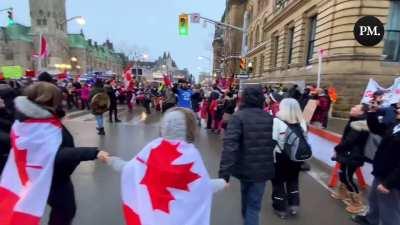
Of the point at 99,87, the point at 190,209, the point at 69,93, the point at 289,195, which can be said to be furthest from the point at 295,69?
the point at 190,209

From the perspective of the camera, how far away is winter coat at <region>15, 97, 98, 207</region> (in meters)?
3.20

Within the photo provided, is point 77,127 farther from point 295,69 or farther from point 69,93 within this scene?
point 295,69

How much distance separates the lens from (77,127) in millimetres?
14328

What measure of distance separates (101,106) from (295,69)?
1672 cm

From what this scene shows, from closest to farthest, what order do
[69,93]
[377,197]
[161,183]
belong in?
[161,183], [377,197], [69,93]

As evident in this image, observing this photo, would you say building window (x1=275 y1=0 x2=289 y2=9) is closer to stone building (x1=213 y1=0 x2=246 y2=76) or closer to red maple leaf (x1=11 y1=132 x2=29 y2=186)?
stone building (x1=213 y1=0 x2=246 y2=76)

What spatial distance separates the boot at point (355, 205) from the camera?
18.6 ft

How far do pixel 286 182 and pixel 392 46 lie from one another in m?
17.2

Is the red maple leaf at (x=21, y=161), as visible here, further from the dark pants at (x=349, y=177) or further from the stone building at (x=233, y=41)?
the stone building at (x=233, y=41)

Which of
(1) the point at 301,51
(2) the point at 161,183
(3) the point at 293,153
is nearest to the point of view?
(2) the point at 161,183

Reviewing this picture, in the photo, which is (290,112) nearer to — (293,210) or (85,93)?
(293,210)

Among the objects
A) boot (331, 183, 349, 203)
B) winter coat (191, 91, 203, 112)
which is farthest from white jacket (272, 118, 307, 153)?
winter coat (191, 91, 203, 112)

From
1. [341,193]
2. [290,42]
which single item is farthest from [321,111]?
[290,42]

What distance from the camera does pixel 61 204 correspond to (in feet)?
11.6
